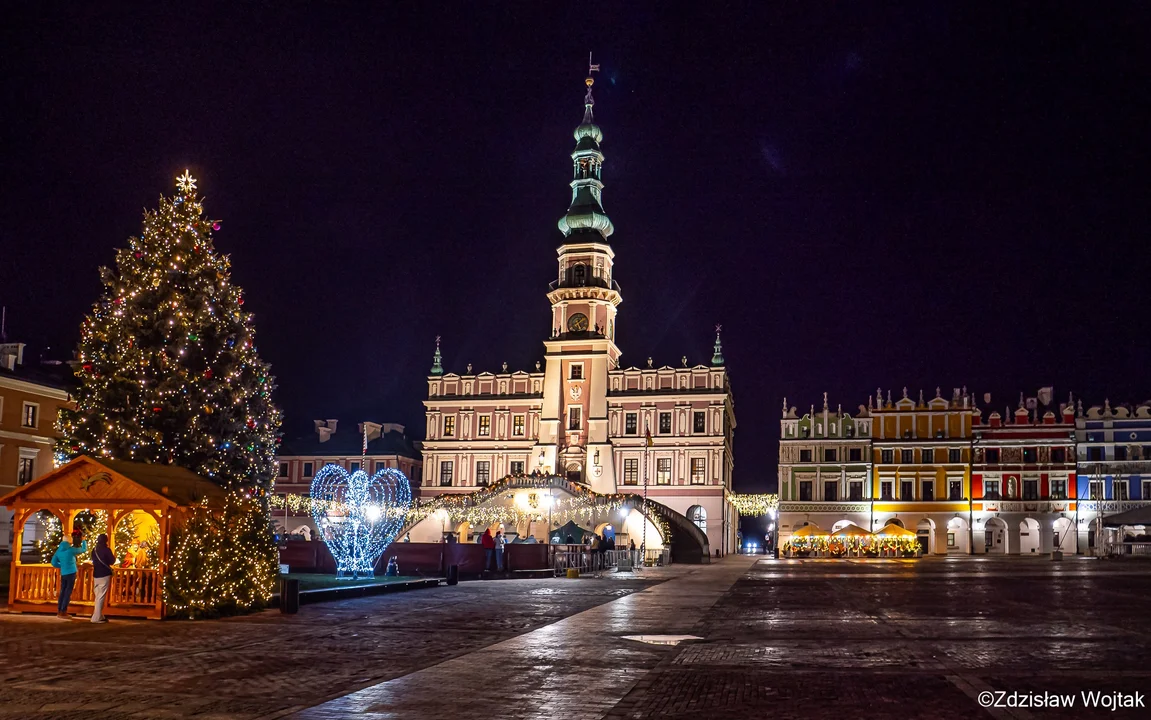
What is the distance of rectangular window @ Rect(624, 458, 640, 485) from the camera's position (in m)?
79.3

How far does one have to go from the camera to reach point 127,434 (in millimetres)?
23688

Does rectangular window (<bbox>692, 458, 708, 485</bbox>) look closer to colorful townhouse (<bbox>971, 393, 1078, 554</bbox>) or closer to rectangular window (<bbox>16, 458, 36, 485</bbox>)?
colorful townhouse (<bbox>971, 393, 1078, 554</bbox>)

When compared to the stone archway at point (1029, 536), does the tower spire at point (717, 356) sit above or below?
above

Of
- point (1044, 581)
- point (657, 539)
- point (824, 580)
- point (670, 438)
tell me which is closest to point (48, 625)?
point (824, 580)

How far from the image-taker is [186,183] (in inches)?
980

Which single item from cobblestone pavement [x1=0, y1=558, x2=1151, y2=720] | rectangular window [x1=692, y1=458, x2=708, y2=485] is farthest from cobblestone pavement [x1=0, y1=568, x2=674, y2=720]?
rectangular window [x1=692, y1=458, x2=708, y2=485]

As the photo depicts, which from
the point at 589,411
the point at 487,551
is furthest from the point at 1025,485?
Answer: the point at 487,551

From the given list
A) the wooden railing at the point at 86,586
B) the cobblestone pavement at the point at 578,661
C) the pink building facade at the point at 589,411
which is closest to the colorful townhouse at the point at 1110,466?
the pink building facade at the point at 589,411

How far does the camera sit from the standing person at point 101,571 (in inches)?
767

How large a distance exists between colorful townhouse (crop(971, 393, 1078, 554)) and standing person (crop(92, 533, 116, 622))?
75459 millimetres

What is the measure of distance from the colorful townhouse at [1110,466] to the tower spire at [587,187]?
4030 cm

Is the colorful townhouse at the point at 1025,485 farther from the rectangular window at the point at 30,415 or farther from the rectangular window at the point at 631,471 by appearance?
the rectangular window at the point at 30,415

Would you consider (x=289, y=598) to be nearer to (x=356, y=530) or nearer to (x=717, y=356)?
(x=356, y=530)

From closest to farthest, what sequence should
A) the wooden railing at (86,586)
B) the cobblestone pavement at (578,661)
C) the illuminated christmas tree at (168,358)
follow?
the cobblestone pavement at (578,661), the wooden railing at (86,586), the illuminated christmas tree at (168,358)
